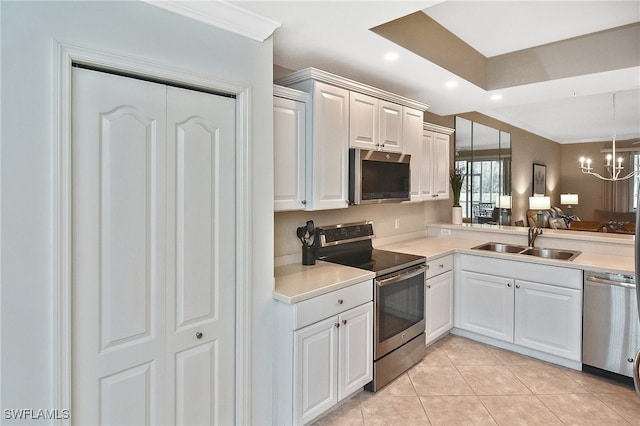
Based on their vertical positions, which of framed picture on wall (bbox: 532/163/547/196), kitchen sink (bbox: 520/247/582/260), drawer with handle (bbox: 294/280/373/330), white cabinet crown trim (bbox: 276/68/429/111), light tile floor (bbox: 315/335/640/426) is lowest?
light tile floor (bbox: 315/335/640/426)

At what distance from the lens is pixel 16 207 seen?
52.6 inches

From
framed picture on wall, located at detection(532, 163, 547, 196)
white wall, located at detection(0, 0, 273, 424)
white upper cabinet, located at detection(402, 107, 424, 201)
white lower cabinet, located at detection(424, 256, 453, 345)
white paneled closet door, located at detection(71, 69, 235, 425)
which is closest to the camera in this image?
white wall, located at detection(0, 0, 273, 424)

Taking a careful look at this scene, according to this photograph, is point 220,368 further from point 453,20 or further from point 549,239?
point 549,239

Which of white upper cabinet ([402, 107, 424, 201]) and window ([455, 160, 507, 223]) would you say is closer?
white upper cabinet ([402, 107, 424, 201])

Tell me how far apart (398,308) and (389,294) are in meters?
0.18

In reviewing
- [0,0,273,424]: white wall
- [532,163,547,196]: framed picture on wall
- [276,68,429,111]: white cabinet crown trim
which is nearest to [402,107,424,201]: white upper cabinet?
[276,68,429,111]: white cabinet crown trim

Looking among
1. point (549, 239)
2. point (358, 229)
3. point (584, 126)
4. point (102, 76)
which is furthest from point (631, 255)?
point (584, 126)

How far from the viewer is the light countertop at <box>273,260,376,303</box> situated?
213cm

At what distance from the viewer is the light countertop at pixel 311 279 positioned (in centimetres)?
213

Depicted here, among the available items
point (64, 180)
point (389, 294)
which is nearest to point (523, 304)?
point (389, 294)

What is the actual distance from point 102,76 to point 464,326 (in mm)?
3471

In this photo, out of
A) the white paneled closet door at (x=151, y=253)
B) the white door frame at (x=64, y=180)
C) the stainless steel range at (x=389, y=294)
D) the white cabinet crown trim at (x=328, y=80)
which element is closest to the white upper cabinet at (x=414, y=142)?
the white cabinet crown trim at (x=328, y=80)

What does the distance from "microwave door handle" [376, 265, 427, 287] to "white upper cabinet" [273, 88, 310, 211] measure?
774mm

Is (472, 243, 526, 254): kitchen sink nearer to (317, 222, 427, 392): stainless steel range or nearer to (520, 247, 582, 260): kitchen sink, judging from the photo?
(520, 247, 582, 260): kitchen sink
